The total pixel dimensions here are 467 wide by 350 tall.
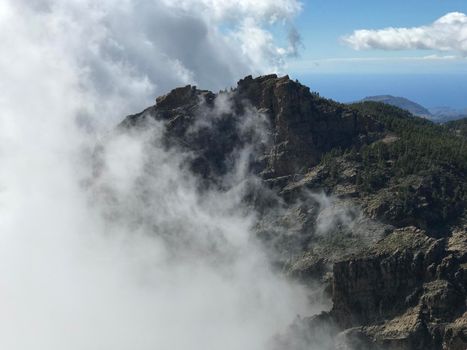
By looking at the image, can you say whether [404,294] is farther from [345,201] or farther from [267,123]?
[267,123]

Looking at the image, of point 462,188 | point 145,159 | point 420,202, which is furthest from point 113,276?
point 462,188

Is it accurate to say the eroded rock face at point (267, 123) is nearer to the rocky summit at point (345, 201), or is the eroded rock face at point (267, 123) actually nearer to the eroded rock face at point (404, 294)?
the rocky summit at point (345, 201)

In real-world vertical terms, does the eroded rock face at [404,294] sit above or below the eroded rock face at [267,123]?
below

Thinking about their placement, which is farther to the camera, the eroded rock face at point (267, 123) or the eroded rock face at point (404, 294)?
the eroded rock face at point (267, 123)

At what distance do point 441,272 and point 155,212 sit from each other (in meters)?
86.2

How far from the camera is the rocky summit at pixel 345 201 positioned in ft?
378

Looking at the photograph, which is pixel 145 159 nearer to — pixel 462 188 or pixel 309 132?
pixel 309 132

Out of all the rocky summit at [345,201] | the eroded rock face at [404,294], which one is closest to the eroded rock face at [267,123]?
the rocky summit at [345,201]

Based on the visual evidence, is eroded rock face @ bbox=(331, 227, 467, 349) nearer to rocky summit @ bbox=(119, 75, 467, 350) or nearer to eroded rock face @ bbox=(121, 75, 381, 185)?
rocky summit @ bbox=(119, 75, 467, 350)

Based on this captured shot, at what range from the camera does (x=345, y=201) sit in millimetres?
141500

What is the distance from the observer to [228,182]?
16362cm

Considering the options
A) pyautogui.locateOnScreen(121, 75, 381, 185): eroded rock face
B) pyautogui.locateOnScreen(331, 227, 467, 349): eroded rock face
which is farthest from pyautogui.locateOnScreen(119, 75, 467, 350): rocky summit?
pyautogui.locateOnScreen(121, 75, 381, 185): eroded rock face

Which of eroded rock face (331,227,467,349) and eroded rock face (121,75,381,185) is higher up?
eroded rock face (121,75,381,185)

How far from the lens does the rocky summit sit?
115 m
